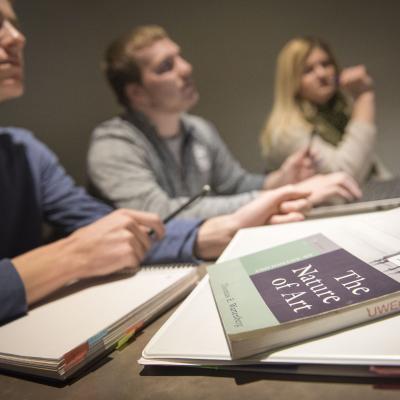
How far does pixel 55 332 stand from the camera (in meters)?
0.43

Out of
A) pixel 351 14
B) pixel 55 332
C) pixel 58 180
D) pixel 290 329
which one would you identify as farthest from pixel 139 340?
pixel 351 14

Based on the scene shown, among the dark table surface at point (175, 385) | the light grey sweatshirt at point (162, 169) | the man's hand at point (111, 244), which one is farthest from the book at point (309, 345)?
the light grey sweatshirt at point (162, 169)

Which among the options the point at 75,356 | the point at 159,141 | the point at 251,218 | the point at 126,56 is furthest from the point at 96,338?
the point at 126,56

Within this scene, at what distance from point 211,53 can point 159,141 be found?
11.1 inches

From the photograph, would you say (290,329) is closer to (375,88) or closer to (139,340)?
(139,340)

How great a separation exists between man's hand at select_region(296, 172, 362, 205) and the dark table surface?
1.81 feet

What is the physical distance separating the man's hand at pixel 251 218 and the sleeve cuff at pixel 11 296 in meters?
0.32

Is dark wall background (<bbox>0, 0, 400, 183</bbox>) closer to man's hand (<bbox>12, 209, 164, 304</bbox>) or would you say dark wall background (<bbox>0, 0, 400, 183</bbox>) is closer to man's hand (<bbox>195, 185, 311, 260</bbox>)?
man's hand (<bbox>195, 185, 311, 260</bbox>)

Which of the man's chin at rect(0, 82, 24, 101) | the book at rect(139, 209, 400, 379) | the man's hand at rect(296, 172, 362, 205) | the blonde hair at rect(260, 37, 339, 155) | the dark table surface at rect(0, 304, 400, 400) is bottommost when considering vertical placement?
the man's hand at rect(296, 172, 362, 205)

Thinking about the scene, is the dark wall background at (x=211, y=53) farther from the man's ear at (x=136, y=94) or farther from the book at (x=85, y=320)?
the book at (x=85, y=320)

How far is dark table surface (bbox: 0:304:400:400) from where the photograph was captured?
278 millimetres

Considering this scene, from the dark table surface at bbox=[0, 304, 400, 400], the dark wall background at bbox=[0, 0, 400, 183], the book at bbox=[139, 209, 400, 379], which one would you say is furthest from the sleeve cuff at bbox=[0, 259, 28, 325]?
the dark wall background at bbox=[0, 0, 400, 183]

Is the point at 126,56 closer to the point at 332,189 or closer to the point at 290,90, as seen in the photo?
the point at 290,90

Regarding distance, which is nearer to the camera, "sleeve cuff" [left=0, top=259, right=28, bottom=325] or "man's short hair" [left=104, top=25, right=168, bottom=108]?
"sleeve cuff" [left=0, top=259, right=28, bottom=325]
